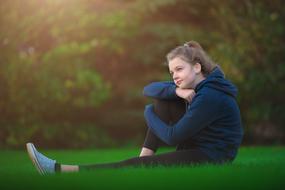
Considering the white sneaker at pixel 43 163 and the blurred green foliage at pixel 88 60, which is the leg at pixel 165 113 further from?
the blurred green foliage at pixel 88 60

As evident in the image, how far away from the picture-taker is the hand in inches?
188

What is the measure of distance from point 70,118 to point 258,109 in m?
3.74

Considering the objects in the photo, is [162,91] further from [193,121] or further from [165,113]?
[193,121]

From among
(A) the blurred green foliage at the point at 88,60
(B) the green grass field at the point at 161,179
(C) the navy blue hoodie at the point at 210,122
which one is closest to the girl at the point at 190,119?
(C) the navy blue hoodie at the point at 210,122

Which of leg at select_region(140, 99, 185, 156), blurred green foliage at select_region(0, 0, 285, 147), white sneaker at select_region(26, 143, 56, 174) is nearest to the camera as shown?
white sneaker at select_region(26, 143, 56, 174)

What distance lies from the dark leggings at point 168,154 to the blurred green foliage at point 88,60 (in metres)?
5.87

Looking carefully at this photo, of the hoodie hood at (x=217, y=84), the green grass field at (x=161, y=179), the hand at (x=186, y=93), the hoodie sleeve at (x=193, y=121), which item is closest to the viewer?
the green grass field at (x=161, y=179)

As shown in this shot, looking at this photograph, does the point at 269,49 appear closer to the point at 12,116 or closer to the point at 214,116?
the point at 12,116

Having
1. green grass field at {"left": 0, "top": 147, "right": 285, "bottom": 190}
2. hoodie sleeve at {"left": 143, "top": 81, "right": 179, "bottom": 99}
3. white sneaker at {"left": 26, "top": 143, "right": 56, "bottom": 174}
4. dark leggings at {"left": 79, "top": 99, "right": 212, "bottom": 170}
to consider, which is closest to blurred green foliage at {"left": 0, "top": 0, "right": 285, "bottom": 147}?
hoodie sleeve at {"left": 143, "top": 81, "right": 179, "bottom": 99}

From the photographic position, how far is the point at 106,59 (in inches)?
512

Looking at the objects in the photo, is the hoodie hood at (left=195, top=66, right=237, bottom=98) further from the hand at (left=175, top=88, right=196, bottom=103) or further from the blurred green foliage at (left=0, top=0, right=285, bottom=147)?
the blurred green foliage at (left=0, top=0, right=285, bottom=147)

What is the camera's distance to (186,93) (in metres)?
4.80

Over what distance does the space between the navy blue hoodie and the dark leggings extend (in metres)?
0.06

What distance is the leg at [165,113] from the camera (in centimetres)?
489
